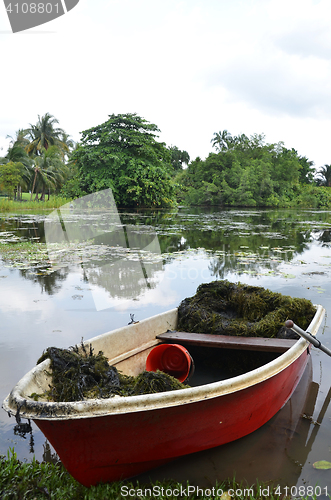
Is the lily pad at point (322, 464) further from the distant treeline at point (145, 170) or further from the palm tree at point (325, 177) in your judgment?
the palm tree at point (325, 177)

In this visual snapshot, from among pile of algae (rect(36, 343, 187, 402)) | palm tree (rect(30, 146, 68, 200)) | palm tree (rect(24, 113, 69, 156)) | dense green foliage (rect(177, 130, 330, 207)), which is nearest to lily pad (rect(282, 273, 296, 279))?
pile of algae (rect(36, 343, 187, 402))

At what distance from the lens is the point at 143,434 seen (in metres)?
2.05

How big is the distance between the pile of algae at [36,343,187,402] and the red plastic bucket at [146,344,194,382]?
69cm

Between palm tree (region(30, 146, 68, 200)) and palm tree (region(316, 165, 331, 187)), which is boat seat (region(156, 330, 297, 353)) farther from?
palm tree (region(316, 165, 331, 187))

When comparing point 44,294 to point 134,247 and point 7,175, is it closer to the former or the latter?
point 134,247

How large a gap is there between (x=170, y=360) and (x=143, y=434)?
1.32m

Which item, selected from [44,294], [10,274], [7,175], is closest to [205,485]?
[44,294]

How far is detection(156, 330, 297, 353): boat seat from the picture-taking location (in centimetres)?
316

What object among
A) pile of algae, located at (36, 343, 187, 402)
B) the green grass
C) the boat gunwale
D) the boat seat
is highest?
the boat gunwale

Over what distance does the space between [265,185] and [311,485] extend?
41.3 metres

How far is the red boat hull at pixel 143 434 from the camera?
1.93 metres

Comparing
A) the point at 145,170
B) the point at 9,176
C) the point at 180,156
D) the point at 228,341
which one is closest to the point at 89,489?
the point at 228,341

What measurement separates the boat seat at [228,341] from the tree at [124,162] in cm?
2411

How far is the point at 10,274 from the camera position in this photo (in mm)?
7332
